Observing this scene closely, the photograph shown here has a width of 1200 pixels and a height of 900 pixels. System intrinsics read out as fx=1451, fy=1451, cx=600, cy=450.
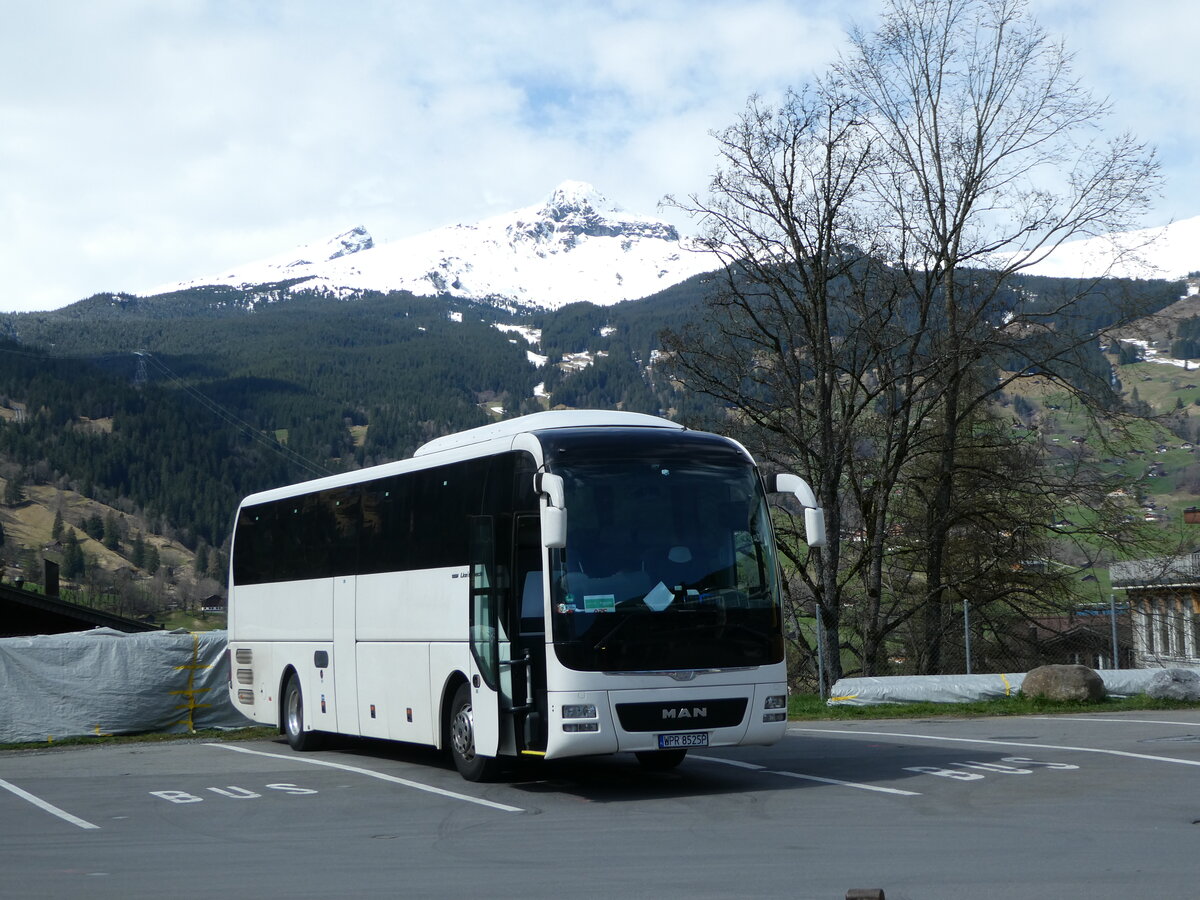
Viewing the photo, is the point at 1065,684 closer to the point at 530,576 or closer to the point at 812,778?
the point at 812,778

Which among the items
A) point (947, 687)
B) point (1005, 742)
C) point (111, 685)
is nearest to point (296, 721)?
point (111, 685)

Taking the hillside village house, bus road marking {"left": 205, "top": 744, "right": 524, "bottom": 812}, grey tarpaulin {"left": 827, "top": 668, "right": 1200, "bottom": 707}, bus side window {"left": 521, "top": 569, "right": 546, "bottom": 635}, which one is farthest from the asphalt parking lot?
the hillside village house

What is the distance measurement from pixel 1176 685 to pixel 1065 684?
179cm

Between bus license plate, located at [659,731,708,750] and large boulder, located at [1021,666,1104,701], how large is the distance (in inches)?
448

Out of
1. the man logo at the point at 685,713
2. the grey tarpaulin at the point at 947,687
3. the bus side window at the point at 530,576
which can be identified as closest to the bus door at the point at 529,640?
the bus side window at the point at 530,576

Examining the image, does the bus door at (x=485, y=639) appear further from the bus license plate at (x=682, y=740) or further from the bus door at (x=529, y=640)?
A: the bus license plate at (x=682, y=740)

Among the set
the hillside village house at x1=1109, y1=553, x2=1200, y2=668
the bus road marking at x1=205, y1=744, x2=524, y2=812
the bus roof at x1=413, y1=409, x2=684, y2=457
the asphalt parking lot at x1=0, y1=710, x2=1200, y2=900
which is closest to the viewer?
the asphalt parking lot at x1=0, y1=710, x2=1200, y2=900

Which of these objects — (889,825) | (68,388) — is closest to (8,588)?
(889,825)

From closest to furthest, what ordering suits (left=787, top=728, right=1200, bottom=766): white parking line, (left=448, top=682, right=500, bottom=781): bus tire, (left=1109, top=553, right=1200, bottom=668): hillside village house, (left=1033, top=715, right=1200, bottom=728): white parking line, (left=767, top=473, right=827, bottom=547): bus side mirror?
(left=767, top=473, right=827, bottom=547): bus side mirror → (left=448, top=682, right=500, bottom=781): bus tire → (left=787, top=728, right=1200, bottom=766): white parking line → (left=1033, top=715, right=1200, bottom=728): white parking line → (left=1109, top=553, right=1200, bottom=668): hillside village house

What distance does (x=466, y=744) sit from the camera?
14727 mm

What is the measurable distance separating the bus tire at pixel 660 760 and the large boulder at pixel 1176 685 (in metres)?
10.5

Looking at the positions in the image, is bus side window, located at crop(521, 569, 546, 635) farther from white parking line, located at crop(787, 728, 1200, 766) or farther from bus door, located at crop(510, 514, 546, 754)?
white parking line, located at crop(787, 728, 1200, 766)

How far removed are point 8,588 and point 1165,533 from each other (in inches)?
1019

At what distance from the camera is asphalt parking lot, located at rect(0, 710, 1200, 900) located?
29.5 feet
